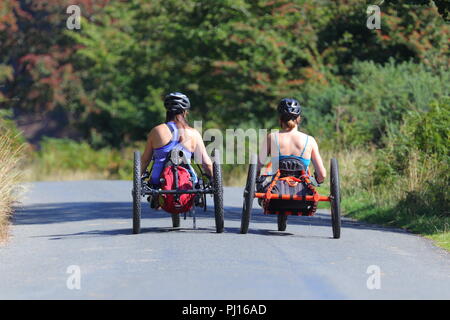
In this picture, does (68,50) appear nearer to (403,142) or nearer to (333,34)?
(333,34)

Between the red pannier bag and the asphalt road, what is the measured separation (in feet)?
1.18

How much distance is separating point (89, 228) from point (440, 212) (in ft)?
17.4

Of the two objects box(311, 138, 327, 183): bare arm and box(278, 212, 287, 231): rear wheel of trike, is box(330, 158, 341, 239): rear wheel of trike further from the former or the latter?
box(278, 212, 287, 231): rear wheel of trike

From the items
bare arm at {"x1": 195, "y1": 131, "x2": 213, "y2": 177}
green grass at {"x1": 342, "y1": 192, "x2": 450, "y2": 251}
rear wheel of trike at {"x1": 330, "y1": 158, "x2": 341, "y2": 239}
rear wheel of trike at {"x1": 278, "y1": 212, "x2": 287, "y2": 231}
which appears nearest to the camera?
rear wheel of trike at {"x1": 330, "y1": 158, "x2": 341, "y2": 239}

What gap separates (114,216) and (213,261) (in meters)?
7.21

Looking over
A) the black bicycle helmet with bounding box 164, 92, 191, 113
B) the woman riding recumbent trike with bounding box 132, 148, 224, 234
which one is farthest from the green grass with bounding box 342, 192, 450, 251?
the black bicycle helmet with bounding box 164, 92, 191, 113

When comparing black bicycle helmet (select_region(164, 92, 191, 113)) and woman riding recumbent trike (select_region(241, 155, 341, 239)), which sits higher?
black bicycle helmet (select_region(164, 92, 191, 113))

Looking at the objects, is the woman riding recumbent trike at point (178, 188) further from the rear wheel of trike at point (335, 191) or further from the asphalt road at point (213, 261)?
the rear wheel of trike at point (335, 191)

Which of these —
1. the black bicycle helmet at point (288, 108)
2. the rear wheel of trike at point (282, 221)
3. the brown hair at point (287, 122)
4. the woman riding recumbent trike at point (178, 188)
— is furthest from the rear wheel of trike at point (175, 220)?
the black bicycle helmet at point (288, 108)

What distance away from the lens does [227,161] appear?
3438 cm

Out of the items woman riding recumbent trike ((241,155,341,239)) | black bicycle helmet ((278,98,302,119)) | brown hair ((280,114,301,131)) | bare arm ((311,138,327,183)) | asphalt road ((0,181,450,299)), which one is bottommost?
asphalt road ((0,181,450,299))

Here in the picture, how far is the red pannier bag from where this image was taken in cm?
1505

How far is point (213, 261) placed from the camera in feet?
40.0

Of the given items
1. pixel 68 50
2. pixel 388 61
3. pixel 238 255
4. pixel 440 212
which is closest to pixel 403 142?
pixel 440 212
